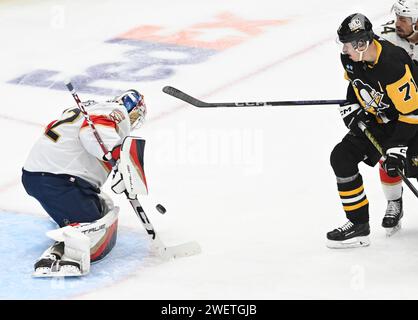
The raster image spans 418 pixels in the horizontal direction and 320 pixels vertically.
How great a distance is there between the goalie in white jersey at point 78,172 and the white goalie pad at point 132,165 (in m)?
0.05

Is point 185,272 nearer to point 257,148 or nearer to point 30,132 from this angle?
point 257,148

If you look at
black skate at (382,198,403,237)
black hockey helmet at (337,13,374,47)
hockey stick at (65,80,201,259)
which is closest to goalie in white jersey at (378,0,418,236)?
black skate at (382,198,403,237)

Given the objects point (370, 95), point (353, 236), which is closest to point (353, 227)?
point (353, 236)

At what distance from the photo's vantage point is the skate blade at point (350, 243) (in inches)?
189

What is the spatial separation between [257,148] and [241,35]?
2.01 metres

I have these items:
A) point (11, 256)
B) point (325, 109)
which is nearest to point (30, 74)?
point (325, 109)

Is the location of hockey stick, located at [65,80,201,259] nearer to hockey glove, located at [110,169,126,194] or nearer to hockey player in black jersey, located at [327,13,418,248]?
hockey glove, located at [110,169,126,194]

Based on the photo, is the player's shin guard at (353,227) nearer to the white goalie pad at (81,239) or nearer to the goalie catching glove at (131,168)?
the goalie catching glove at (131,168)

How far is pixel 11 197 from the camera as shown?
550cm

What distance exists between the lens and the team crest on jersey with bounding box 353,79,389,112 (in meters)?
4.59

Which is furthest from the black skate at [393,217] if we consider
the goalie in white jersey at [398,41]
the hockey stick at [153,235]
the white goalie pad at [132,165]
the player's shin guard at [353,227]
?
the white goalie pad at [132,165]

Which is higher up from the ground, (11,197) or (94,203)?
(94,203)

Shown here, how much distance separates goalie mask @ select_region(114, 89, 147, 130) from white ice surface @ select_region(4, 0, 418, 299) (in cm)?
49

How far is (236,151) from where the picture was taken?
5.97 metres
